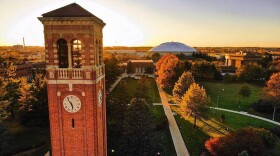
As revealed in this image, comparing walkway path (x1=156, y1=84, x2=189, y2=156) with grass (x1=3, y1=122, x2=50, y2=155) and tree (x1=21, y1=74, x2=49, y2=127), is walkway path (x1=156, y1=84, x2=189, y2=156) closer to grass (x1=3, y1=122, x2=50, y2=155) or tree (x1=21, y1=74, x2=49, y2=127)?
grass (x1=3, y1=122, x2=50, y2=155)

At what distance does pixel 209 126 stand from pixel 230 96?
70.5 ft

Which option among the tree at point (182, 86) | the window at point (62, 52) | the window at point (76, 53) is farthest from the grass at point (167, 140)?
the window at point (62, 52)

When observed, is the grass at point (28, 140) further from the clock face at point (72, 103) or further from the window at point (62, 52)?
the window at point (62, 52)

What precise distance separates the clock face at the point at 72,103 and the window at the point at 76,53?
93.7 inches

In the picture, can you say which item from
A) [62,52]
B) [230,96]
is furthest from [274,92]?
[62,52]

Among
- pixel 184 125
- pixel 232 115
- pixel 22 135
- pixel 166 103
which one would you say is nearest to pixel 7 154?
pixel 22 135

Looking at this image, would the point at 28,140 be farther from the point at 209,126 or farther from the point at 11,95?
the point at 209,126

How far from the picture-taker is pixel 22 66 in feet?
228

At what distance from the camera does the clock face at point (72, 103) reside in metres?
16.2

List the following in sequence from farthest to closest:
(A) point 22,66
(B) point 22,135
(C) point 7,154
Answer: (A) point 22,66, (B) point 22,135, (C) point 7,154

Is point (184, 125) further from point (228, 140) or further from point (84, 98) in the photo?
point (84, 98)

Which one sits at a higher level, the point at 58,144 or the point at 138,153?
the point at 58,144

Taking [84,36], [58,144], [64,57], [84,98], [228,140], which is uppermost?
[84,36]

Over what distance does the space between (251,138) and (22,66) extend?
64.8 metres
